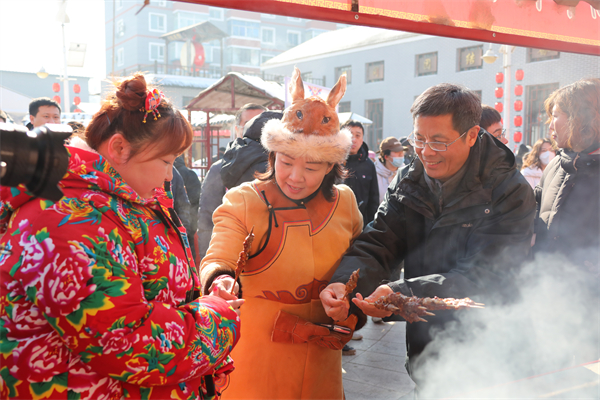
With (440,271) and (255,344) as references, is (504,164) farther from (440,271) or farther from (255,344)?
(255,344)

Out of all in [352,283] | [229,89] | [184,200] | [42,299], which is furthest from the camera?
[229,89]

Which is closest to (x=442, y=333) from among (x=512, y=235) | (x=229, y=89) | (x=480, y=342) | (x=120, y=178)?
(x=480, y=342)

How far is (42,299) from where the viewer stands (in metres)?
0.96

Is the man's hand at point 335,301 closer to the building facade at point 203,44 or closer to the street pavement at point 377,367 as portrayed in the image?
the street pavement at point 377,367

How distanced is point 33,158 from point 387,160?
5.89 meters

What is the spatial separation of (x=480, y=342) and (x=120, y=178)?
5.77ft

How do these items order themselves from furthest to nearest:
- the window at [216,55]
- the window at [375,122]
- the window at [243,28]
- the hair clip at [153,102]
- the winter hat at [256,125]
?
the window at [216,55] → the window at [243,28] → the window at [375,122] → the winter hat at [256,125] → the hair clip at [153,102]

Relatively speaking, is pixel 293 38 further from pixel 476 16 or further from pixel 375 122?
pixel 476 16

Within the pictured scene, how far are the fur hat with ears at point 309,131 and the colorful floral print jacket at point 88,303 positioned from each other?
890 mm

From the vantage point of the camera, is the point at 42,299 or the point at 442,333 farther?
the point at 442,333

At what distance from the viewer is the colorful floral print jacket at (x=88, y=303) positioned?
0.97 metres

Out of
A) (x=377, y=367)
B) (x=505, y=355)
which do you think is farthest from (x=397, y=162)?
(x=505, y=355)

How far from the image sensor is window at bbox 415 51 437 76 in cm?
2267

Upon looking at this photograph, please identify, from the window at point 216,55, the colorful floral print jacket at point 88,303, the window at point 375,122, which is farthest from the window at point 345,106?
the colorful floral print jacket at point 88,303
